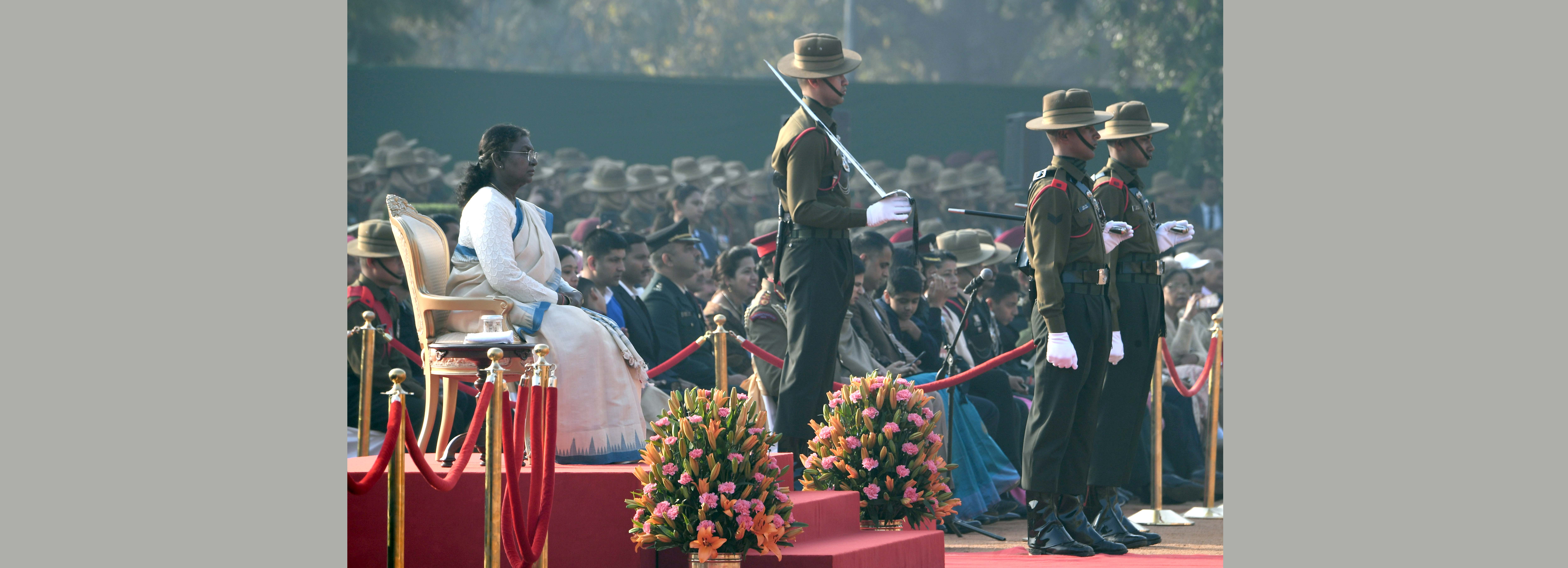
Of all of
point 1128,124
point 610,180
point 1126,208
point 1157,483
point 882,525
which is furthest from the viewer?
point 610,180

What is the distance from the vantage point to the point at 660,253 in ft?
33.4

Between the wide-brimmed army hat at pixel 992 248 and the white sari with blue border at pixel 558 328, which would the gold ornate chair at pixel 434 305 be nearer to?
the white sari with blue border at pixel 558 328

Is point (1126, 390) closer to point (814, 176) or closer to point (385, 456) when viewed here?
point (814, 176)

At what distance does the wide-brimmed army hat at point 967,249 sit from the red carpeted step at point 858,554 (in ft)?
15.7

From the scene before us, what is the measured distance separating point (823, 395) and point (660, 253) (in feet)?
11.2

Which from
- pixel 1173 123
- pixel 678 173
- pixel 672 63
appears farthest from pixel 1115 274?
pixel 672 63

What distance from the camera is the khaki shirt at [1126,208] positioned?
7.58 metres

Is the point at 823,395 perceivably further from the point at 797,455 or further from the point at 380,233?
the point at 380,233

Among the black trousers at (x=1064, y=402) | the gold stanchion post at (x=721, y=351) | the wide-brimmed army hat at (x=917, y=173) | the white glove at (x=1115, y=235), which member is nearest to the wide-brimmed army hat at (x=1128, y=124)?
the white glove at (x=1115, y=235)

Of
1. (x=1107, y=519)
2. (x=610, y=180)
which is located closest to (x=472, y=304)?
(x=1107, y=519)

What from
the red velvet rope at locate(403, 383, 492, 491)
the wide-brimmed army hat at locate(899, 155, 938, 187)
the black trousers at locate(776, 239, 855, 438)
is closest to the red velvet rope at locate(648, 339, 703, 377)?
the black trousers at locate(776, 239, 855, 438)

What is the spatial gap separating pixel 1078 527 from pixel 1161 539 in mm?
Answer: 1035

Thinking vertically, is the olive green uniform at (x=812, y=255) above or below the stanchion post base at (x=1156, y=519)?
above

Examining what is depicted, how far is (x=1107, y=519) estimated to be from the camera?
7809mm
